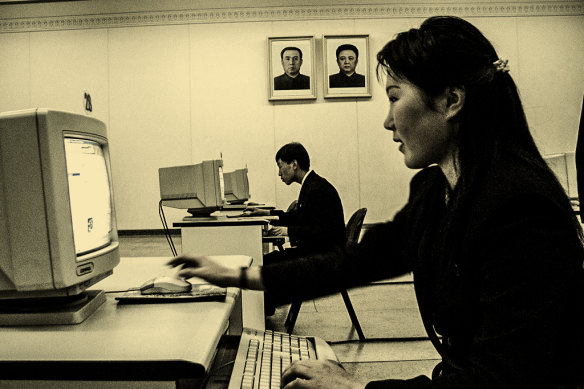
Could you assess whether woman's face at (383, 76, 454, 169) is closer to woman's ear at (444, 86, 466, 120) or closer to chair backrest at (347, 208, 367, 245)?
woman's ear at (444, 86, 466, 120)

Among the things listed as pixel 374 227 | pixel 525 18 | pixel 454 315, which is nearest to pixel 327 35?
pixel 525 18

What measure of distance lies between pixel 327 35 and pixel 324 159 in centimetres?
156

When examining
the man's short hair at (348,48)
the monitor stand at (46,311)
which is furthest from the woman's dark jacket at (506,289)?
the man's short hair at (348,48)

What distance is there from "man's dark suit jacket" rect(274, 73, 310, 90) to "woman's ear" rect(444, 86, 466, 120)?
576cm

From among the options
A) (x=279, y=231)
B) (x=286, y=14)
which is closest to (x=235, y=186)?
(x=279, y=231)

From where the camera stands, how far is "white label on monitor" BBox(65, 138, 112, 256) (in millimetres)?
1017

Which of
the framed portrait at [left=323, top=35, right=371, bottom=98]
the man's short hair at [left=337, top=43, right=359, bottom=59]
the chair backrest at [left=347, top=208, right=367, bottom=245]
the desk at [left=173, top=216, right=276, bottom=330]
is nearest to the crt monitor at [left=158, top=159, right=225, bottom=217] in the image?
the desk at [left=173, top=216, right=276, bottom=330]

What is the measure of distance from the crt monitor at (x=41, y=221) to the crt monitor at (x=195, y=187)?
8.45 feet

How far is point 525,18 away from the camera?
6602 millimetres

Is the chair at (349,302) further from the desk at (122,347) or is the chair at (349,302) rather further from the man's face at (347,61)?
the man's face at (347,61)

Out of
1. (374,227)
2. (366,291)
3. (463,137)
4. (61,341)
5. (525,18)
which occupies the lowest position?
(366,291)

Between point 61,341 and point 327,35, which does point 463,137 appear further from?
point 327,35

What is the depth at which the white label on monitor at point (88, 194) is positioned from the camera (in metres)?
1.02

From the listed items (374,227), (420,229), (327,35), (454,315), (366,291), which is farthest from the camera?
(327,35)
